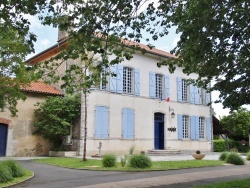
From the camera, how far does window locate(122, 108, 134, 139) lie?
22172 millimetres

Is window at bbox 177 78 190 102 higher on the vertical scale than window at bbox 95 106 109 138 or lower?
higher

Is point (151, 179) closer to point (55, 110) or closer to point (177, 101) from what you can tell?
point (55, 110)

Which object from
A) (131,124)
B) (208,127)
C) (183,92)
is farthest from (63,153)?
(208,127)

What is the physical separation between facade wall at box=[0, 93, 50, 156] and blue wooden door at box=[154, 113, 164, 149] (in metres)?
8.11

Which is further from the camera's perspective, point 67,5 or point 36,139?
point 36,139

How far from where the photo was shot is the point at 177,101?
25719 millimetres

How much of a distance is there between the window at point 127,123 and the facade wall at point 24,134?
17.0 feet

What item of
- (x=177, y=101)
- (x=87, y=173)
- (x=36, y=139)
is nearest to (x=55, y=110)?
(x=36, y=139)

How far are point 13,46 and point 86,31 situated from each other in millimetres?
6079

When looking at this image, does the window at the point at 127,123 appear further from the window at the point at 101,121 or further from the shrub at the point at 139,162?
the shrub at the point at 139,162

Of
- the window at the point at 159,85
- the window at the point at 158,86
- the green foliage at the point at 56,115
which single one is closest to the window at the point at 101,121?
the green foliage at the point at 56,115

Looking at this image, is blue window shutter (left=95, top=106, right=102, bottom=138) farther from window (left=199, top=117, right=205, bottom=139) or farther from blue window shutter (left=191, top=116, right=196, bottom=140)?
window (left=199, top=117, right=205, bottom=139)

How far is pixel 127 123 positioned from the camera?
22359mm

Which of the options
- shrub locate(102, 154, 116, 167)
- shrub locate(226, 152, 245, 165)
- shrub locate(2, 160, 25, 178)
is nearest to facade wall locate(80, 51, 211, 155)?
shrub locate(102, 154, 116, 167)
